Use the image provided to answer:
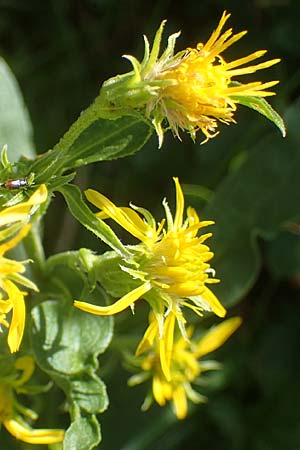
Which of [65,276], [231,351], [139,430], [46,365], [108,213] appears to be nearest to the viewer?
[108,213]

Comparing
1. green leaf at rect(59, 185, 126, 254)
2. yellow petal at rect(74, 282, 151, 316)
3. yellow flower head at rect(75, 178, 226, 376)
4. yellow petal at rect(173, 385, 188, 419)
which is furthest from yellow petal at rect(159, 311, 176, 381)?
yellow petal at rect(173, 385, 188, 419)

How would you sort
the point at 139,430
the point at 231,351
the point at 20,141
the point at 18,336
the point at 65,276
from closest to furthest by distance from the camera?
the point at 18,336 < the point at 65,276 < the point at 20,141 < the point at 139,430 < the point at 231,351

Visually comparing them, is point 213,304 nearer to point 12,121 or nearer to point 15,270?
point 15,270

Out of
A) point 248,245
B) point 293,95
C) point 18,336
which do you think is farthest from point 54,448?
point 293,95

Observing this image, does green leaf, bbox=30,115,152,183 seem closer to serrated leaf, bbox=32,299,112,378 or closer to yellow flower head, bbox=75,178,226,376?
yellow flower head, bbox=75,178,226,376

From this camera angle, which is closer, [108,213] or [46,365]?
[108,213]

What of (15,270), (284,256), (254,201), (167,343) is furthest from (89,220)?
(284,256)

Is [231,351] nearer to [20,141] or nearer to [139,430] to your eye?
[139,430]
